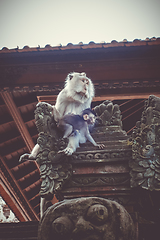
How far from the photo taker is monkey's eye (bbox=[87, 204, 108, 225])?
8.34 feet

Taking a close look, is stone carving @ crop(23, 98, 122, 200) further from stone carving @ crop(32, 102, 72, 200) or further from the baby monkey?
the baby monkey

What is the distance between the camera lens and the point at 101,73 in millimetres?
8656

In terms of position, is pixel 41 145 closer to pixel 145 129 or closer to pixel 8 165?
pixel 145 129

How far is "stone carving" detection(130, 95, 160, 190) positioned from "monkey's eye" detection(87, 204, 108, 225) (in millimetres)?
702

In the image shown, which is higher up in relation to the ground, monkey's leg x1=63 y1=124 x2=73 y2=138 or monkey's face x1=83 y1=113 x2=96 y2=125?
monkey's face x1=83 y1=113 x2=96 y2=125

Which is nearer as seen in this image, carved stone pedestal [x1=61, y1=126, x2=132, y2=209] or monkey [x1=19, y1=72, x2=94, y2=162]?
carved stone pedestal [x1=61, y1=126, x2=132, y2=209]

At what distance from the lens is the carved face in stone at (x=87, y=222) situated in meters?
2.51

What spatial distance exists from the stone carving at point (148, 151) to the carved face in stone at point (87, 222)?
23.9 inches

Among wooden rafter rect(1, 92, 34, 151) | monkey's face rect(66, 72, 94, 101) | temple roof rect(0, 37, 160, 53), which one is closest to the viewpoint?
monkey's face rect(66, 72, 94, 101)

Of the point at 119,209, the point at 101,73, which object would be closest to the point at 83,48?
the point at 101,73

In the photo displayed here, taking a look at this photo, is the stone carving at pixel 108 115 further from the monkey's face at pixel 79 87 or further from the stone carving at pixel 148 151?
the stone carving at pixel 148 151

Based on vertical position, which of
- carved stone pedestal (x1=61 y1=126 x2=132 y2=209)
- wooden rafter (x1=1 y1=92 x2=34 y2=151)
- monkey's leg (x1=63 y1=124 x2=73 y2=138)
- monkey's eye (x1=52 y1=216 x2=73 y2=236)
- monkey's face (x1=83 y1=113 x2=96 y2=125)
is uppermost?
monkey's face (x1=83 y1=113 x2=96 y2=125)

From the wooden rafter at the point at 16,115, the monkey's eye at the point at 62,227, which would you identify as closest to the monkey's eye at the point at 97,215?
the monkey's eye at the point at 62,227

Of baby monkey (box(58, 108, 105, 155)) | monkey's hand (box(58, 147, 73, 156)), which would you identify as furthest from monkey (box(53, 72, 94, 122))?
monkey's hand (box(58, 147, 73, 156))
